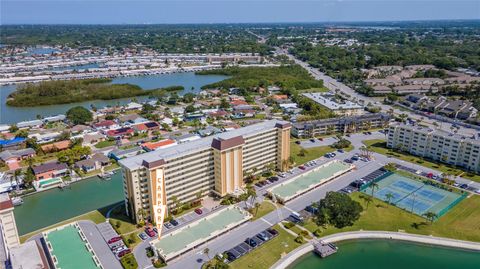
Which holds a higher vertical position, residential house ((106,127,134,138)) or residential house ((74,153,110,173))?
residential house ((106,127,134,138))

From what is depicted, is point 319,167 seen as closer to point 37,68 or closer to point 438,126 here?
point 438,126

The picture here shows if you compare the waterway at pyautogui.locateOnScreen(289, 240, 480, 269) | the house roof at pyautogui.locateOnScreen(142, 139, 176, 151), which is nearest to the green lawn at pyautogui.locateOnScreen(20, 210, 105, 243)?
the house roof at pyautogui.locateOnScreen(142, 139, 176, 151)

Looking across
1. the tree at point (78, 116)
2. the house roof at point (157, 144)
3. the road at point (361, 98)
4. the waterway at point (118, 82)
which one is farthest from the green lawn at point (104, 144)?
the road at point (361, 98)

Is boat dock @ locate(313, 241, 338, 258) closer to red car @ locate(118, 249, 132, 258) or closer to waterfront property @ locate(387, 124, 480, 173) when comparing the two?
red car @ locate(118, 249, 132, 258)

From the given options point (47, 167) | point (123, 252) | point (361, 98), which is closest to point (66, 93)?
point (47, 167)

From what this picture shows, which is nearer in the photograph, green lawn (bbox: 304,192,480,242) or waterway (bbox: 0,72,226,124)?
green lawn (bbox: 304,192,480,242)

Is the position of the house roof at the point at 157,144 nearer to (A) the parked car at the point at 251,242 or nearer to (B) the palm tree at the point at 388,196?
(A) the parked car at the point at 251,242

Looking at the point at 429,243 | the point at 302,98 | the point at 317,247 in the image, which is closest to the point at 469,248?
the point at 429,243
